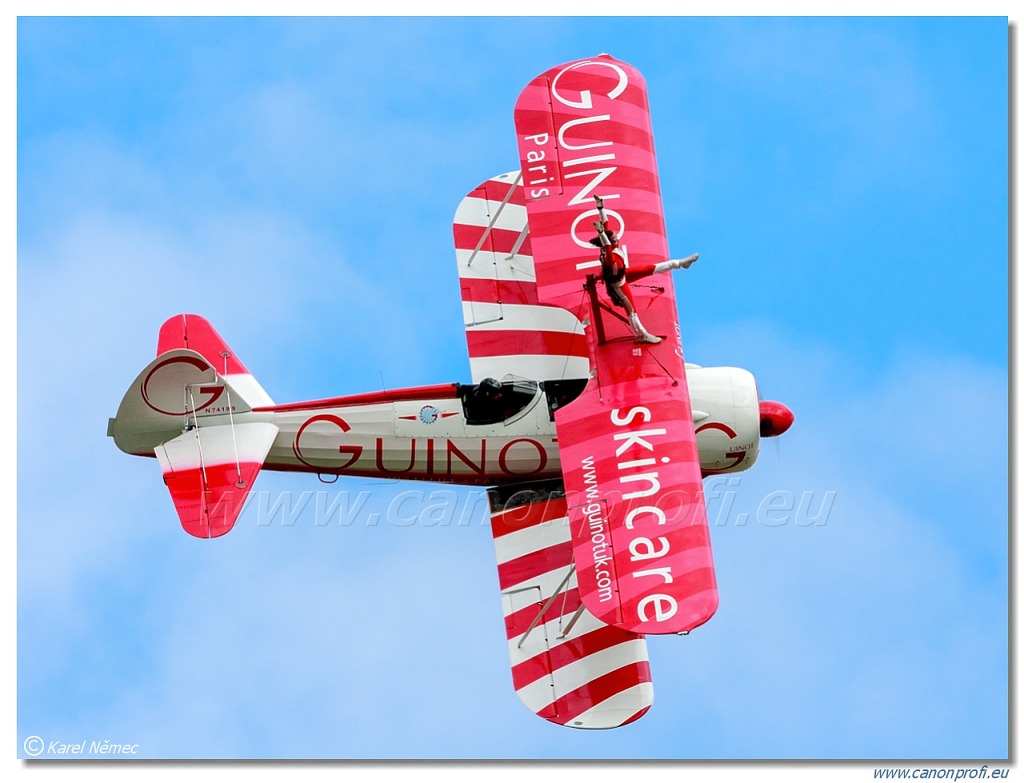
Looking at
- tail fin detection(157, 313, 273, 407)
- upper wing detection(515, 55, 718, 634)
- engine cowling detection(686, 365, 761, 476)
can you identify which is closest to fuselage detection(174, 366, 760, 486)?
engine cowling detection(686, 365, 761, 476)

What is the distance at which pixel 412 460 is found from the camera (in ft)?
66.0

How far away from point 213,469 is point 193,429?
581 millimetres

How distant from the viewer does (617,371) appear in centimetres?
1888

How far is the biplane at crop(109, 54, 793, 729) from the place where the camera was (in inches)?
741

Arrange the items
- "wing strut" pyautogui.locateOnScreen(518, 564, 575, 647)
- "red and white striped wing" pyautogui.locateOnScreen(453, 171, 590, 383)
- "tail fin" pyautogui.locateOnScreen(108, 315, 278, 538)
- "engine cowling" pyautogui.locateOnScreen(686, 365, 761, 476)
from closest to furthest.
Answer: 1. "tail fin" pyautogui.locateOnScreen(108, 315, 278, 538)
2. "wing strut" pyautogui.locateOnScreen(518, 564, 575, 647)
3. "engine cowling" pyautogui.locateOnScreen(686, 365, 761, 476)
4. "red and white striped wing" pyautogui.locateOnScreen(453, 171, 590, 383)

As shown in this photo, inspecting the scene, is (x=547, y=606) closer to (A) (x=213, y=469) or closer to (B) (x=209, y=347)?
(A) (x=213, y=469)

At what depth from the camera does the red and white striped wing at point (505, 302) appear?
67.8 feet

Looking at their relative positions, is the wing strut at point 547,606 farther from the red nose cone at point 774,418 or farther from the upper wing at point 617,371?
the red nose cone at point 774,418

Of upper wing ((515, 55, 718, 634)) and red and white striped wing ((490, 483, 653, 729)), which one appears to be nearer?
upper wing ((515, 55, 718, 634))

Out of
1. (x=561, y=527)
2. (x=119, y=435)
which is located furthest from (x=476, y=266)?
(x=119, y=435)

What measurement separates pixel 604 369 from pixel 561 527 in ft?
7.43

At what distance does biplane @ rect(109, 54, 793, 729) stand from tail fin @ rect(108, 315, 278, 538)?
0.02 meters

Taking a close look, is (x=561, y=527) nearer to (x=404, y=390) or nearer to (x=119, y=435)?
(x=404, y=390)

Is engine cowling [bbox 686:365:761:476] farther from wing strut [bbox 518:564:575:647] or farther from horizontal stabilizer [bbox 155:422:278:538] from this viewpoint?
horizontal stabilizer [bbox 155:422:278:538]
